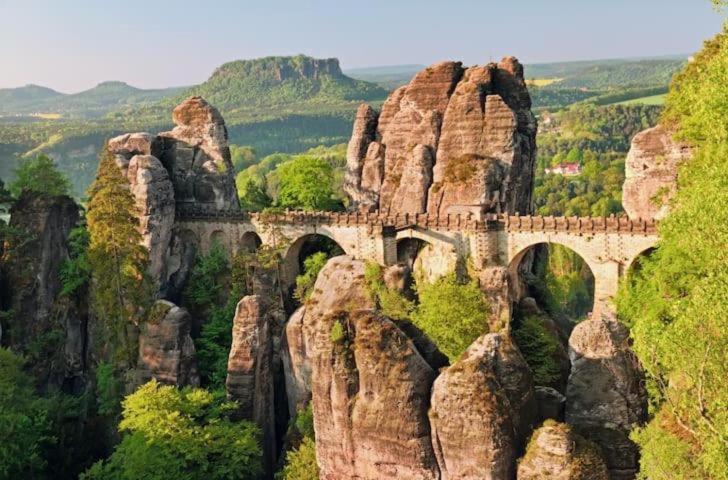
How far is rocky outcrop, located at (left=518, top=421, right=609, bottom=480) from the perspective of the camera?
936 inches

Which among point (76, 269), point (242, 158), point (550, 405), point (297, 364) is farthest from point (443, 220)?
point (242, 158)

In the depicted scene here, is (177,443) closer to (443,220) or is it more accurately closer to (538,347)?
(538,347)

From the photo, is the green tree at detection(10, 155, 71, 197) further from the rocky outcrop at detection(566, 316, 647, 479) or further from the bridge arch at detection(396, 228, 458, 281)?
the rocky outcrop at detection(566, 316, 647, 479)

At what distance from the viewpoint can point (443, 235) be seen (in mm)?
42188

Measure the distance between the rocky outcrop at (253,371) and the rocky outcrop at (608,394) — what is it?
56.9 ft

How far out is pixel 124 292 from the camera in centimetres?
4256

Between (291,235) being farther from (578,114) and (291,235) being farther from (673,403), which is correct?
(578,114)

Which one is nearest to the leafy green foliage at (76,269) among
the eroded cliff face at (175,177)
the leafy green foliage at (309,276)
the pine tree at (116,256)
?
the pine tree at (116,256)

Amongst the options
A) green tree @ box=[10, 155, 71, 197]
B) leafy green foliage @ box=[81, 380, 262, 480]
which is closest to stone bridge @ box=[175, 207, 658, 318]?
green tree @ box=[10, 155, 71, 197]

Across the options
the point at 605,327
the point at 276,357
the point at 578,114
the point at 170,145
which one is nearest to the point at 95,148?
the point at 578,114

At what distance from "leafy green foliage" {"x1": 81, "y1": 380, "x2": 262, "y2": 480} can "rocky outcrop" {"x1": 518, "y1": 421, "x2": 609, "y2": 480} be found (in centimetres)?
1382

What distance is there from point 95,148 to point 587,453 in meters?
160

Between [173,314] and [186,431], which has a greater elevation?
[173,314]

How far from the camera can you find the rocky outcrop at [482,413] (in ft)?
81.3
